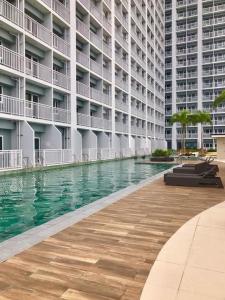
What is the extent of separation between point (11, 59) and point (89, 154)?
41.4ft

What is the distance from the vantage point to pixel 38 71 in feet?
78.4

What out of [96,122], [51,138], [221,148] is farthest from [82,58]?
[221,148]

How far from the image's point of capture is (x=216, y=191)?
35.9ft

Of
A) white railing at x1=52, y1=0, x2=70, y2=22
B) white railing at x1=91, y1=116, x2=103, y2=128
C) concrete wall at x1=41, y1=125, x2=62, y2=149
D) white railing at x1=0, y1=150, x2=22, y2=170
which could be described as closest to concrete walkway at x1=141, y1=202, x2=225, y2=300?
white railing at x1=0, y1=150, x2=22, y2=170

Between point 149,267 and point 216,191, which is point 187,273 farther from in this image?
point 216,191

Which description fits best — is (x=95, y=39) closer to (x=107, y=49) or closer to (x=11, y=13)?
(x=107, y=49)

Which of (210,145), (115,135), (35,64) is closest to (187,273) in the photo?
(35,64)

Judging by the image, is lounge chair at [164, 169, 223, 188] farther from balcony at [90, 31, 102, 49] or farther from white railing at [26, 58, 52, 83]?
balcony at [90, 31, 102, 49]

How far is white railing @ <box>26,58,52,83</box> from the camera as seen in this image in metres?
23.2

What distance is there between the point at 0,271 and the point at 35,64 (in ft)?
73.4

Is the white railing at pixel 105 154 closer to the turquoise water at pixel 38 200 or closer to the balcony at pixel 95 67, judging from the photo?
the balcony at pixel 95 67

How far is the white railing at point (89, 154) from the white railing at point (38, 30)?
11.1m

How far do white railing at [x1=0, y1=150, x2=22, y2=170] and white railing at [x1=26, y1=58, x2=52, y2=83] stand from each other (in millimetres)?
6995

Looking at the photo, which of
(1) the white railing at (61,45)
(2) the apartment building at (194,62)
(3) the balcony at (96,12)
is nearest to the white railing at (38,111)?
(1) the white railing at (61,45)
